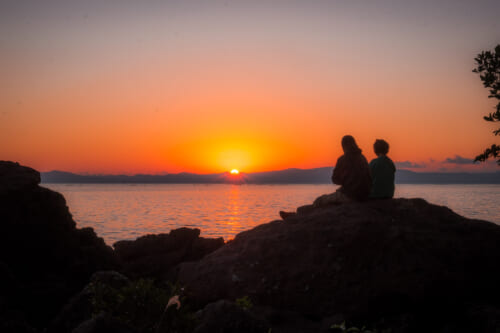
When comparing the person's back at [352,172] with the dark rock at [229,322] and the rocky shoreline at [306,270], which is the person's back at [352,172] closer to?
the rocky shoreline at [306,270]

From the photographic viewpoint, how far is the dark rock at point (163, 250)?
14094mm

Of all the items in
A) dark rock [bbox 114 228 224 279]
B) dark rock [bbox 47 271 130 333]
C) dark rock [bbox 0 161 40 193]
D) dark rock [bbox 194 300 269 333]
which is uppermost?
dark rock [bbox 0 161 40 193]

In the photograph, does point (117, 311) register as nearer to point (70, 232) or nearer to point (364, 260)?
point (364, 260)

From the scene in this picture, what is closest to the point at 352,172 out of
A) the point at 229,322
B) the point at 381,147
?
the point at 381,147

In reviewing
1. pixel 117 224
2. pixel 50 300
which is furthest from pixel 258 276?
pixel 117 224

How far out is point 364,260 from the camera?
8.91 metres

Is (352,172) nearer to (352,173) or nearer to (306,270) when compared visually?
(352,173)

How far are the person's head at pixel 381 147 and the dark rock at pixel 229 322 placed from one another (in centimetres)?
920

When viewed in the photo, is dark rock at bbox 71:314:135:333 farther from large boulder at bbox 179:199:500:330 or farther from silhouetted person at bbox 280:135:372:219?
silhouetted person at bbox 280:135:372:219

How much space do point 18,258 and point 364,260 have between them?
318 inches

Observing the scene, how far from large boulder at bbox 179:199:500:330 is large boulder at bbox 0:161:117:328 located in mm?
2766

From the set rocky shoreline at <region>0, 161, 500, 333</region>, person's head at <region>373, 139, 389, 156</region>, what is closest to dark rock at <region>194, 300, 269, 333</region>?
rocky shoreline at <region>0, 161, 500, 333</region>

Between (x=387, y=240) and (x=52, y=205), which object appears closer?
(x=387, y=240)

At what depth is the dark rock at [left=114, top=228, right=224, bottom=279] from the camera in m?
14.1
